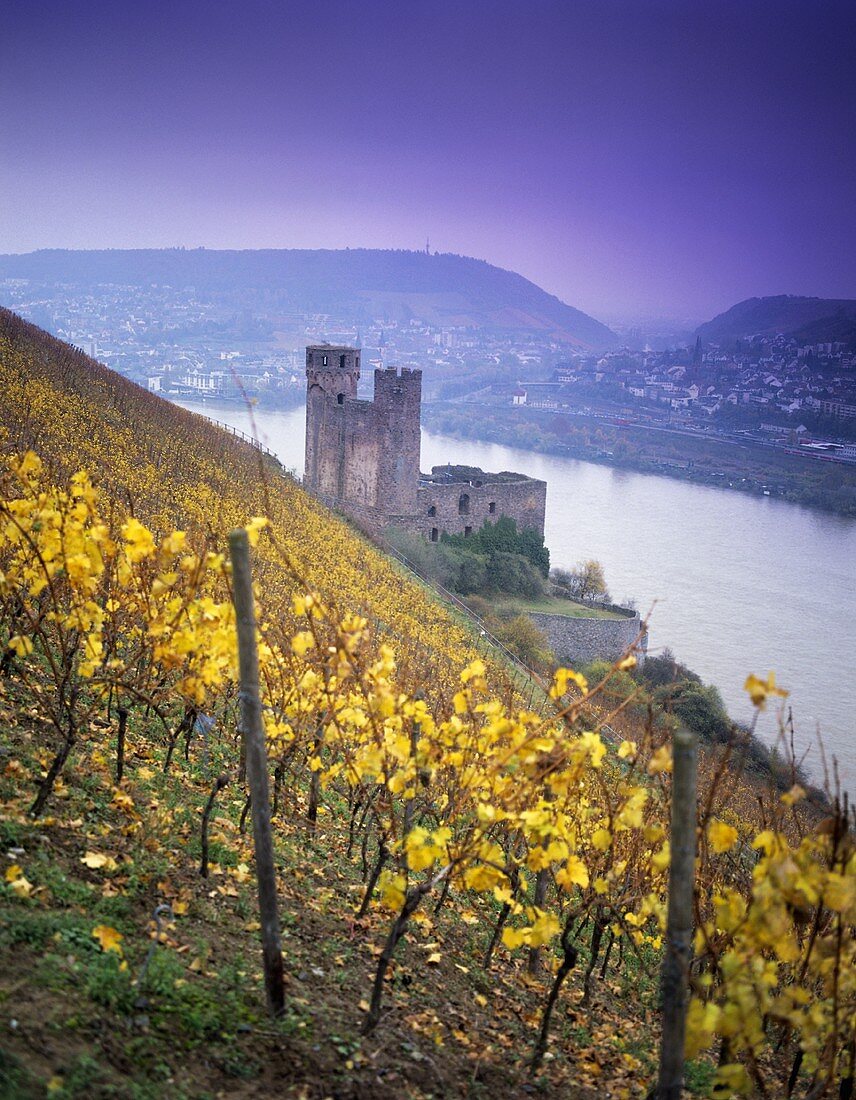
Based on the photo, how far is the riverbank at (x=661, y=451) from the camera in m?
76.3

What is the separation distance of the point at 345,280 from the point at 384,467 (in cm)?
12673

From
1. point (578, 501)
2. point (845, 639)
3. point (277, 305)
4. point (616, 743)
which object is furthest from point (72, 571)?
point (277, 305)

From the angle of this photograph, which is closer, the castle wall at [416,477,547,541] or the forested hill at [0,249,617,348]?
the castle wall at [416,477,547,541]

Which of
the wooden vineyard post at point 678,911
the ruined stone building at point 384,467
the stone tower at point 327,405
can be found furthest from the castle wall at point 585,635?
the wooden vineyard post at point 678,911

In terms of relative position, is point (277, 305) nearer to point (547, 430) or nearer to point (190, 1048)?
point (547, 430)

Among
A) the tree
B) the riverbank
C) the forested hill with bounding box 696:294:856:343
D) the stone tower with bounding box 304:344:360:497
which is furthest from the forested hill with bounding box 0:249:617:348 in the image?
the tree

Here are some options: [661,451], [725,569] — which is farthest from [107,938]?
[661,451]

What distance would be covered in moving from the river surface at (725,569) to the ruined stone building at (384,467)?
587 centimetres

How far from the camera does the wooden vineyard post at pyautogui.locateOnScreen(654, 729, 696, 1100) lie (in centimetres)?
351

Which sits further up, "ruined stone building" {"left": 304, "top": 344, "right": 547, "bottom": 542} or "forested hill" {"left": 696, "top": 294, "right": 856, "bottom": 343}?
"forested hill" {"left": 696, "top": 294, "right": 856, "bottom": 343}

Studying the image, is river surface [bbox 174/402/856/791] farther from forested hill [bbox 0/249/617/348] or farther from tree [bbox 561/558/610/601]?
forested hill [bbox 0/249/617/348]

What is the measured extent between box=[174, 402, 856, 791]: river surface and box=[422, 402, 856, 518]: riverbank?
2114 mm

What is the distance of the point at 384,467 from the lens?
42.4m

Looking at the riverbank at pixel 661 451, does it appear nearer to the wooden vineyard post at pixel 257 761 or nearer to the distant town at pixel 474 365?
the distant town at pixel 474 365
